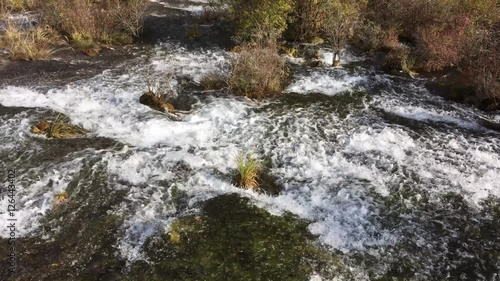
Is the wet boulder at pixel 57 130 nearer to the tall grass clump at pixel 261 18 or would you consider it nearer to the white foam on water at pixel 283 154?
the white foam on water at pixel 283 154

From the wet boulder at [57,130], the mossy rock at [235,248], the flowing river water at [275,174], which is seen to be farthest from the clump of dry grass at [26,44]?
the mossy rock at [235,248]

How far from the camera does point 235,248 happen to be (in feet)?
23.1

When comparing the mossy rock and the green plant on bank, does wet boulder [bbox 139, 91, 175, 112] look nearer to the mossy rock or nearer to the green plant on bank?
the green plant on bank

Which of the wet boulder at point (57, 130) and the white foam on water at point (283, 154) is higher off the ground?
the wet boulder at point (57, 130)

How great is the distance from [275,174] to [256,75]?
4063mm

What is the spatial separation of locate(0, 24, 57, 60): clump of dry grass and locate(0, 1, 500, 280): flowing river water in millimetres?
2558

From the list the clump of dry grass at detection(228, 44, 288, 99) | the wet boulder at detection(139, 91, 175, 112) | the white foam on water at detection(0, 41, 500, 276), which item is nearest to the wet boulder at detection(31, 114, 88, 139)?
the white foam on water at detection(0, 41, 500, 276)

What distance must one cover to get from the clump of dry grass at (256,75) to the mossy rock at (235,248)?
515cm

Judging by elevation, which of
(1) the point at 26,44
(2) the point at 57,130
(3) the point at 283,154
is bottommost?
(3) the point at 283,154

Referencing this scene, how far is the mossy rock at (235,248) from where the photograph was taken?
6.56 meters

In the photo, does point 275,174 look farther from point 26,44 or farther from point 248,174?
point 26,44

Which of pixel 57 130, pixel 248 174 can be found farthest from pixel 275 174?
pixel 57 130

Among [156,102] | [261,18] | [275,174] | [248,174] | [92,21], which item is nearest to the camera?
[248,174]

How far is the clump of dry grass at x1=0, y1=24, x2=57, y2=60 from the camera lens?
45.9 feet
